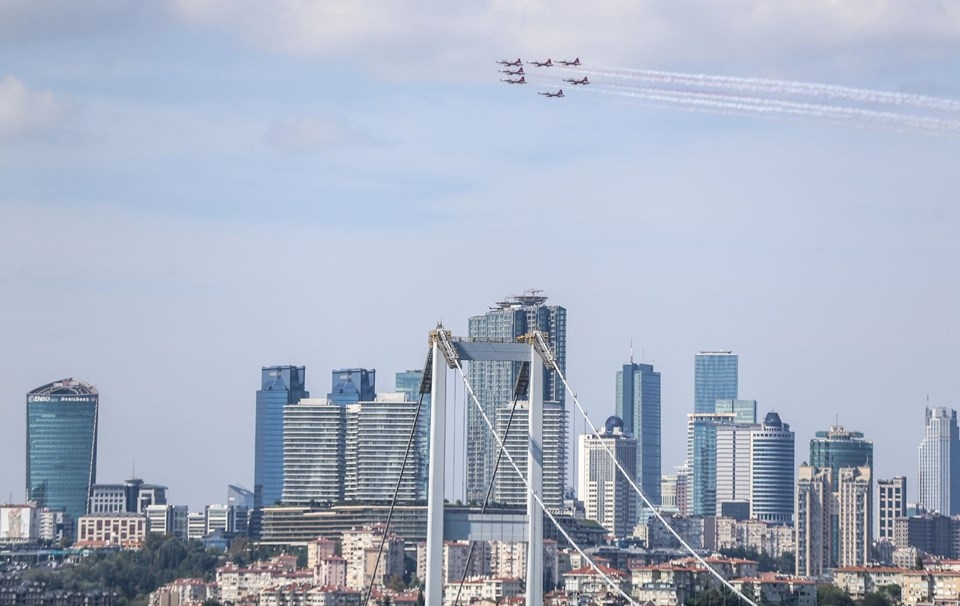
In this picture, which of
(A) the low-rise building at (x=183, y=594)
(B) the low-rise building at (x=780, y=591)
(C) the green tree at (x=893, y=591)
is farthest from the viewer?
(A) the low-rise building at (x=183, y=594)

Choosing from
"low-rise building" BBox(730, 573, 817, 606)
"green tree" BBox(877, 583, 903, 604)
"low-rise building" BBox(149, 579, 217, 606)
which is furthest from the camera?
"low-rise building" BBox(149, 579, 217, 606)

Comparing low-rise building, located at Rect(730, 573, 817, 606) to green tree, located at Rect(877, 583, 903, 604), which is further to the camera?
green tree, located at Rect(877, 583, 903, 604)

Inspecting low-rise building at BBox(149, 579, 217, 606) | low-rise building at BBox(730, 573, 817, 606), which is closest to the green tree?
low-rise building at BBox(730, 573, 817, 606)

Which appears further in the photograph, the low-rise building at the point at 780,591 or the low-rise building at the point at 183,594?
the low-rise building at the point at 183,594

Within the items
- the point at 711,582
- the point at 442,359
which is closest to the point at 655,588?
the point at 711,582

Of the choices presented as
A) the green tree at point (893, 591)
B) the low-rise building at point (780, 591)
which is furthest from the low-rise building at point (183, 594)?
the green tree at point (893, 591)

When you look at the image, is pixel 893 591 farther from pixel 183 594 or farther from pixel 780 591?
pixel 183 594

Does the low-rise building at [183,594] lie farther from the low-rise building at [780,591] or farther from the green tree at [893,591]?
the green tree at [893,591]

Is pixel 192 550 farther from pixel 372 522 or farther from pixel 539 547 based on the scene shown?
pixel 539 547

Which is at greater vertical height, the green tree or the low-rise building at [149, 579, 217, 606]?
the green tree

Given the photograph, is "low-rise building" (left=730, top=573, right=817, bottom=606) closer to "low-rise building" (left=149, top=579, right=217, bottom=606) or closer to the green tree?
the green tree

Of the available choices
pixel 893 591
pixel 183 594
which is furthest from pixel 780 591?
pixel 183 594
